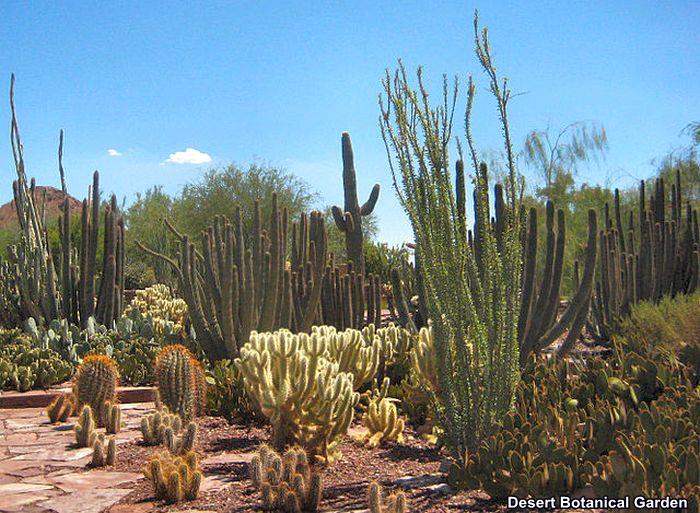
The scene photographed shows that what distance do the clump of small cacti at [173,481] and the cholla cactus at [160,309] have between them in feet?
16.6

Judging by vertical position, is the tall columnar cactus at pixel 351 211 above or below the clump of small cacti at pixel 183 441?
above

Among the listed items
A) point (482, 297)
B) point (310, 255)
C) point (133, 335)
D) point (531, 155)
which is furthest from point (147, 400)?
point (531, 155)

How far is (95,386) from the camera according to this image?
21.7ft

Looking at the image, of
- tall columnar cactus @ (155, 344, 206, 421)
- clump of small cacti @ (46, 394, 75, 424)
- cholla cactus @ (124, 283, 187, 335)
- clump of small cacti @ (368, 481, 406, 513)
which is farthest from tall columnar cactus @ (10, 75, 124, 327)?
clump of small cacti @ (368, 481, 406, 513)

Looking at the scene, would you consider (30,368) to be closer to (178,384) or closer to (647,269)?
(178,384)

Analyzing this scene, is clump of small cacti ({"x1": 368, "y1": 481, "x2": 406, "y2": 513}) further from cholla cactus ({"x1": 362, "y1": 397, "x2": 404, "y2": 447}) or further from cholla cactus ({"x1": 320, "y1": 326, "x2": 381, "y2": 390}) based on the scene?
cholla cactus ({"x1": 320, "y1": 326, "x2": 381, "y2": 390})

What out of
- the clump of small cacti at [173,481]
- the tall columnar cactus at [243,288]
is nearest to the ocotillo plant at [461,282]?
the clump of small cacti at [173,481]

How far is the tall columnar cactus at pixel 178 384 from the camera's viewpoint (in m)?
6.20

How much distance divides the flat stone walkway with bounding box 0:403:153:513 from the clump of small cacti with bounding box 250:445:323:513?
2.90ft

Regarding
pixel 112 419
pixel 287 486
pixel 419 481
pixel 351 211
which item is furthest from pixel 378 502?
pixel 351 211

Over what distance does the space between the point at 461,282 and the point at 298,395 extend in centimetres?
141

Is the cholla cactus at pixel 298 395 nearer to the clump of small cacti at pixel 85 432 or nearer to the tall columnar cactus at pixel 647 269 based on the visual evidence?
the clump of small cacti at pixel 85 432

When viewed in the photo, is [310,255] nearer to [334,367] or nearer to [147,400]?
[147,400]

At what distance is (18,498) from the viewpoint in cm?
443
